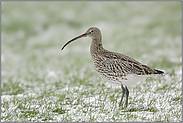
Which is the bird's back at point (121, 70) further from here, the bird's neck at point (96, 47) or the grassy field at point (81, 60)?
the grassy field at point (81, 60)

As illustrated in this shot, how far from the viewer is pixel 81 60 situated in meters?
13.5

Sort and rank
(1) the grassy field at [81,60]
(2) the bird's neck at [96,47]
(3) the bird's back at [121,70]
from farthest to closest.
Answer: (2) the bird's neck at [96,47], (1) the grassy field at [81,60], (3) the bird's back at [121,70]

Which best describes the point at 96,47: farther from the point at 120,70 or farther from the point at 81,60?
the point at 81,60

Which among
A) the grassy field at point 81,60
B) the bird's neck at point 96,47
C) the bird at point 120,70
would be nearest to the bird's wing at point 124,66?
the bird at point 120,70

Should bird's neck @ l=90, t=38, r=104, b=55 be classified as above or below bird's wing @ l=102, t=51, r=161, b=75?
above

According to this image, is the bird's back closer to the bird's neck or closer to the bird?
the bird

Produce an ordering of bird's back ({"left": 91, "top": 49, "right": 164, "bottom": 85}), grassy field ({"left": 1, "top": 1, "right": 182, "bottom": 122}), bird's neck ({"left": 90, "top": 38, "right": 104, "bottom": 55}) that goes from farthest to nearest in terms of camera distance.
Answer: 1. bird's neck ({"left": 90, "top": 38, "right": 104, "bottom": 55})
2. grassy field ({"left": 1, "top": 1, "right": 182, "bottom": 122})
3. bird's back ({"left": 91, "top": 49, "right": 164, "bottom": 85})

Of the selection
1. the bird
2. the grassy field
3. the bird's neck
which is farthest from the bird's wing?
the grassy field

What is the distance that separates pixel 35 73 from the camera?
1183 centimetres

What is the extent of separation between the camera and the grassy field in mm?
6348

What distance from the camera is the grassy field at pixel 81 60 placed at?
6348mm

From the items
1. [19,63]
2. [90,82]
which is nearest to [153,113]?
[90,82]

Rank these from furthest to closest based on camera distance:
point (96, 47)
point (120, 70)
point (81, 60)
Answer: point (81, 60), point (96, 47), point (120, 70)

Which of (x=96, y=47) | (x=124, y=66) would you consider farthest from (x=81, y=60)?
(x=124, y=66)
